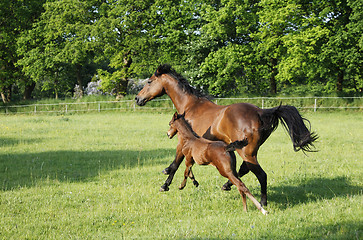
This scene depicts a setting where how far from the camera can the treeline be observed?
31.5 meters

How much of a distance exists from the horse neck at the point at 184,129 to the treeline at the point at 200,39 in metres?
26.2

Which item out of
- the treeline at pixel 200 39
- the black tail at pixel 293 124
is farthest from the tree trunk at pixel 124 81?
the black tail at pixel 293 124

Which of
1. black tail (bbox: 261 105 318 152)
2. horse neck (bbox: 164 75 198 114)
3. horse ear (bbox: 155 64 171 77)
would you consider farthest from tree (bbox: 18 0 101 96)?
black tail (bbox: 261 105 318 152)

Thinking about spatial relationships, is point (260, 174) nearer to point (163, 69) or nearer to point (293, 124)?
point (293, 124)

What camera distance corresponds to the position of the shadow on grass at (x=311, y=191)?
6.97 metres

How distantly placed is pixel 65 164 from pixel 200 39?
27.1m

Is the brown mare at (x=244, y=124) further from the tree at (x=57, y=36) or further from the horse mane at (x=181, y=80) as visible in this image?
the tree at (x=57, y=36)

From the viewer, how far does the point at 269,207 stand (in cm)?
637

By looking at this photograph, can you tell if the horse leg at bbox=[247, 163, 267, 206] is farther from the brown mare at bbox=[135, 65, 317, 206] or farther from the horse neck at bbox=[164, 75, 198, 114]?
the horse neck at bbox=[164, 75, 198, 114]

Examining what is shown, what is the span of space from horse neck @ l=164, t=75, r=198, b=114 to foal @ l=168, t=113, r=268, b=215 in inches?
34.0

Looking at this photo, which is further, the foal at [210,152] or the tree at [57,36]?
the tree at [57,36]

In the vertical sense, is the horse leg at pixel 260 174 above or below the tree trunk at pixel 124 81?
below

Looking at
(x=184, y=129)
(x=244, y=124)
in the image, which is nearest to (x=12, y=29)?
(x=184, y=129)

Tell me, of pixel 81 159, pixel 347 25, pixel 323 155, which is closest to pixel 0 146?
pixel 81 159
